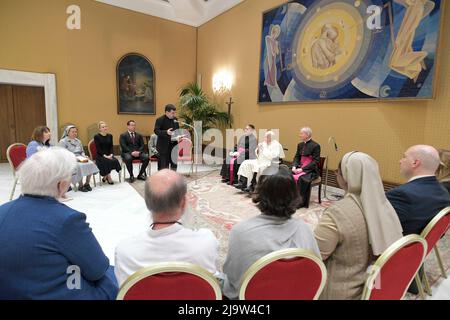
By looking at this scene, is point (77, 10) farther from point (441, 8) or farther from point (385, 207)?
point (385, 207)

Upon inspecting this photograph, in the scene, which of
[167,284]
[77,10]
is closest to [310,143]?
[167,284]

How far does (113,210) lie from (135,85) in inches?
212

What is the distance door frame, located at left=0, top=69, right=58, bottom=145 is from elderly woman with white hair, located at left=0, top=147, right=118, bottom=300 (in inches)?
272

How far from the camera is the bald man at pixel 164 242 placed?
3.53 ft

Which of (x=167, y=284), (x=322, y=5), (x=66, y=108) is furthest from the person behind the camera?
(x=66, y=108)

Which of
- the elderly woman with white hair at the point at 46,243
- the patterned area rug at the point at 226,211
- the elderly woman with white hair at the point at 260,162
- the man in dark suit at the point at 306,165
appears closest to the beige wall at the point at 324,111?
the man in dark suit at the point at 306,165

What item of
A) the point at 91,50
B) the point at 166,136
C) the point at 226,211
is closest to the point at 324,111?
the point at 226,211

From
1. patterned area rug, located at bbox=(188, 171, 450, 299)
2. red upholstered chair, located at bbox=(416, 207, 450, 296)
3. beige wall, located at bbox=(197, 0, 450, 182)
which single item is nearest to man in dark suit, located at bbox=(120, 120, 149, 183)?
patterned area rug, located at bbox=(188, 171, 450, 299)

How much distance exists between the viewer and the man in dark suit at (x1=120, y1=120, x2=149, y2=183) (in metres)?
5.62

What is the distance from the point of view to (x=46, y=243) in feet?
3.34

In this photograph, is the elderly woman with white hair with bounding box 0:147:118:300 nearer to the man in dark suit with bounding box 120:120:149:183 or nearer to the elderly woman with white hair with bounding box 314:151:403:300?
the elderly woman with white hair with bounding box 314:151:403:300

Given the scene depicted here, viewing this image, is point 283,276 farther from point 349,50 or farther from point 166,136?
point 349,50

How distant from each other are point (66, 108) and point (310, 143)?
21.2 feet

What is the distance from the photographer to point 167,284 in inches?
37.7
